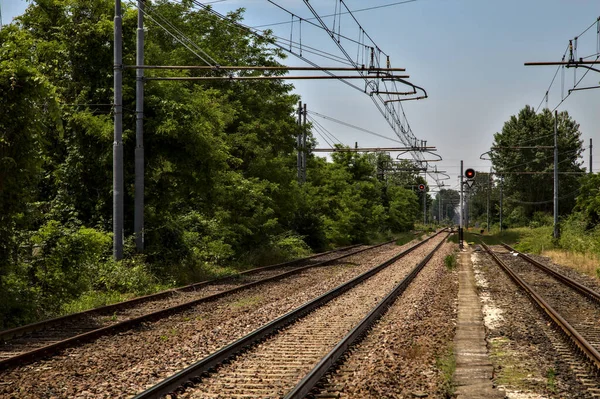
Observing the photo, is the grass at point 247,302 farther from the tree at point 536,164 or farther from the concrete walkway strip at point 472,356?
the tree at point 536,164

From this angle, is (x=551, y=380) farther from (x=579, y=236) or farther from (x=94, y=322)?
(x=579, y=236)

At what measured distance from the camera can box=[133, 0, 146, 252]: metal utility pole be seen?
1900cm

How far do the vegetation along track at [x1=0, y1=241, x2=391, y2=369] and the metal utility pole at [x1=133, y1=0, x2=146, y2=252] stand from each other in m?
2.47

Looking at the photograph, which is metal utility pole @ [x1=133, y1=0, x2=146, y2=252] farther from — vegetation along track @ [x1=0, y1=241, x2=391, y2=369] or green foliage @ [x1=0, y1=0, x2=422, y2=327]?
vegetation along track @ [x1=0, y1=241, x2=391, y2=369]

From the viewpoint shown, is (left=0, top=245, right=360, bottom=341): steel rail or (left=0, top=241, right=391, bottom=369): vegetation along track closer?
(left=0, top=241, right=391, bottom=369): vegetation along track

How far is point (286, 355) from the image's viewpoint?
371 inches

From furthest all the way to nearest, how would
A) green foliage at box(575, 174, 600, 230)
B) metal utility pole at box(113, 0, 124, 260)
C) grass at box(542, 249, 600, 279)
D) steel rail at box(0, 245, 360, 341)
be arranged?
green foliage at box(575, 174, 600, 230) → grass at box(542, 249, 600, 279) → metal utility pole at box(113, 0, 124, 260) → steel rail at box(0, 245, 360, 341)

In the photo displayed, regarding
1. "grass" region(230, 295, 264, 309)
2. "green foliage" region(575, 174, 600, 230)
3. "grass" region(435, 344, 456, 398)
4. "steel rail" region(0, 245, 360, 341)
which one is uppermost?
"green foliage" region(575, 174, 600, 230)

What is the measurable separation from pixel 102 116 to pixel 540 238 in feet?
105

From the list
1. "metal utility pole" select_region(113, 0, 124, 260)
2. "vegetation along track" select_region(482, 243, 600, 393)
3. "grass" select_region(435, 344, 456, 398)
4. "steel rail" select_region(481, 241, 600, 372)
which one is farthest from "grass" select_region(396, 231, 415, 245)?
"grass" select_region(435, 344, 456, 398)

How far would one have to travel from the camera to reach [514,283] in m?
20.6

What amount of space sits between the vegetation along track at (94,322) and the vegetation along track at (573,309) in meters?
7.37

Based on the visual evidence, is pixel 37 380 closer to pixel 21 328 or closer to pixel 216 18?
pixel 21 328

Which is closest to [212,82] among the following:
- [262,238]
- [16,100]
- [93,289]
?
[262,238]
